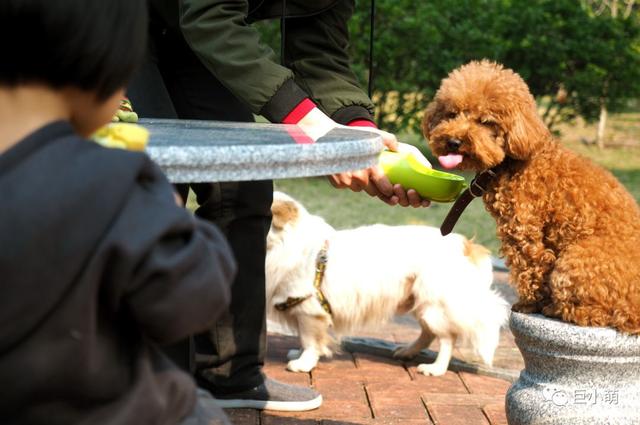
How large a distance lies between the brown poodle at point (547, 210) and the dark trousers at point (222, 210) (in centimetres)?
78

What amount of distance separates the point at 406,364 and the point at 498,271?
78.9 inches

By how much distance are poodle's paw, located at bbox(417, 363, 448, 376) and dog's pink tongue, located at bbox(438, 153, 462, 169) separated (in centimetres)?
164

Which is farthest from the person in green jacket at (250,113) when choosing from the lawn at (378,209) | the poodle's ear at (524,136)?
the lawn at (378,209)

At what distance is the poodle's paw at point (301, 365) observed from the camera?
4.48 meters

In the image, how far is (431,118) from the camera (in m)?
3.41

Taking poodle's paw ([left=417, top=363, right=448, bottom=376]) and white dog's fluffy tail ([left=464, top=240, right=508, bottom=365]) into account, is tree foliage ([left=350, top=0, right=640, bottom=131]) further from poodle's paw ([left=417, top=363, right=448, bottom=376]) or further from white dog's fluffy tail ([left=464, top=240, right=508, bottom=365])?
poodle's paw ([left=417, top=363, right=448, bottom=376])

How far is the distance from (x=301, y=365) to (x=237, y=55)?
2.31 meters

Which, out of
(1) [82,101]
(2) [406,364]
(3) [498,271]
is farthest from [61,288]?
(3) [498,271]

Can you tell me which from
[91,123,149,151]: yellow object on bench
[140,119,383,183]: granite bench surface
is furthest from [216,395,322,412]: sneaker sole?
[91,123,149,151]: yellow object on bench

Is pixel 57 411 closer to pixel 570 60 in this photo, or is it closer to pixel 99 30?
pixel 99 30

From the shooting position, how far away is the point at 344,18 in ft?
11.5

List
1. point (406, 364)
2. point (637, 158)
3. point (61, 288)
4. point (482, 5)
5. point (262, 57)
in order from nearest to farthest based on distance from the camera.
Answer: point (61, 288), point (262, 57), point (406, 364), point (482, 5), point (637, 158)

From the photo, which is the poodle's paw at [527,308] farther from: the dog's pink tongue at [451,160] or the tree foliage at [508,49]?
the tree foliage at [508,49]

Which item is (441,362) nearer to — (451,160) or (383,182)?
(451,160)
